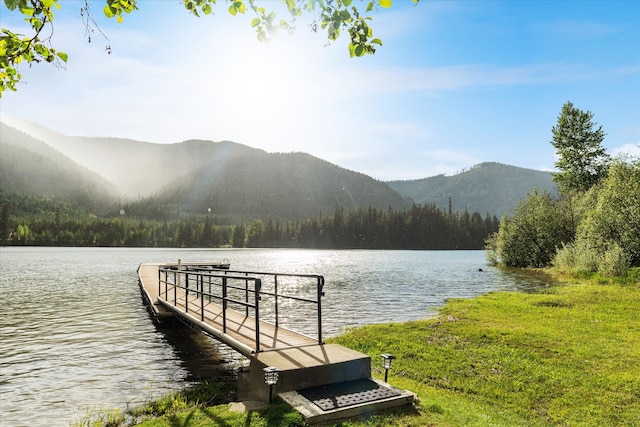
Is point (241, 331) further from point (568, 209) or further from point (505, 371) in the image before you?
point (568, 209)

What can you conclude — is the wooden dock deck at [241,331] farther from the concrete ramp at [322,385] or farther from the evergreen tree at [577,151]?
the evergreen tree at [577,151]

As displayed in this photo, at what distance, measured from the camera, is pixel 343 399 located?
26.4 ft

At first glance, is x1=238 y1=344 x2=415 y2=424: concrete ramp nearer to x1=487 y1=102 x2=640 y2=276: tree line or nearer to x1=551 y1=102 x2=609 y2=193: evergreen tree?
x1=487 y1=102 x2=640 y2=276: tree line

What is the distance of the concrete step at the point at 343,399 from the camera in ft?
24.4

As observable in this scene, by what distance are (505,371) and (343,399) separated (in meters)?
6.20

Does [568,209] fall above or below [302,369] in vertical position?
above

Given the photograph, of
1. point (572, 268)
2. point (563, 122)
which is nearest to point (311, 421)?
point (572, 268)

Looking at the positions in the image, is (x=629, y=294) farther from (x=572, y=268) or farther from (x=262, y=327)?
(x=262, y=327)

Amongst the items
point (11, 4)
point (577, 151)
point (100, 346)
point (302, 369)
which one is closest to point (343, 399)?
point (302, 369)

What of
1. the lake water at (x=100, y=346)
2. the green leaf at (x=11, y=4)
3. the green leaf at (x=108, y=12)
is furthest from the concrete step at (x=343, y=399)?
the green leaf at (x=11, y=4)

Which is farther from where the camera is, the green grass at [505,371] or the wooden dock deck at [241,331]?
the wooden dock deck at [241,331]

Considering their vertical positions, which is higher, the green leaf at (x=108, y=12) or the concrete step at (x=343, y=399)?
the green leaf at (x=108, y=12)

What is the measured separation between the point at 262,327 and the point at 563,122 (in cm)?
6133

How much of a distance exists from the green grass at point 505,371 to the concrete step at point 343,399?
22cm
